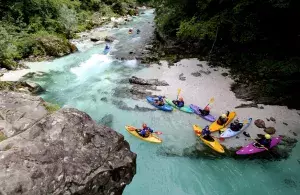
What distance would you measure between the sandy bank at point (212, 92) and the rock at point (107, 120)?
3.73 meters

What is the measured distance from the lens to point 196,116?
44.7ft

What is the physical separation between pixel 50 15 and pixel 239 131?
2031cm

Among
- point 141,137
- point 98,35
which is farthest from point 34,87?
point 98,35

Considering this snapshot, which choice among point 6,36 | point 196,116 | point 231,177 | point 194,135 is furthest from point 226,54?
point 6,36

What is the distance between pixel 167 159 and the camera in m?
10.9

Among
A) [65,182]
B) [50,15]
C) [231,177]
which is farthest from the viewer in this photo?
[50,15]

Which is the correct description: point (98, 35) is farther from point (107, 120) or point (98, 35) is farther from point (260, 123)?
point (260, 123)

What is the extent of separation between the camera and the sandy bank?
12414 millimetres

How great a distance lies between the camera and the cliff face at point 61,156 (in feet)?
17.6

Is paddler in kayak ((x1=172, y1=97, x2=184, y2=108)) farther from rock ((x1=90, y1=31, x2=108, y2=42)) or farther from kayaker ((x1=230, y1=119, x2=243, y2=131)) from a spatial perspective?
rock ((x1=90, y1=31, x2=108, y2=42))

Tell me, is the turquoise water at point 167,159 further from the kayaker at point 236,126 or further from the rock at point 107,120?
the kayaker at point 236,126

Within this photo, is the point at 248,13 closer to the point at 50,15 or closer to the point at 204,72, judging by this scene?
the point at 204,72

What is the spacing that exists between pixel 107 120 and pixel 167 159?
3885mm

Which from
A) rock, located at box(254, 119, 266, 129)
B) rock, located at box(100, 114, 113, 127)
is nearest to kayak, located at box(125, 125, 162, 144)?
rock, located at box(100, 114, 113, 127)
